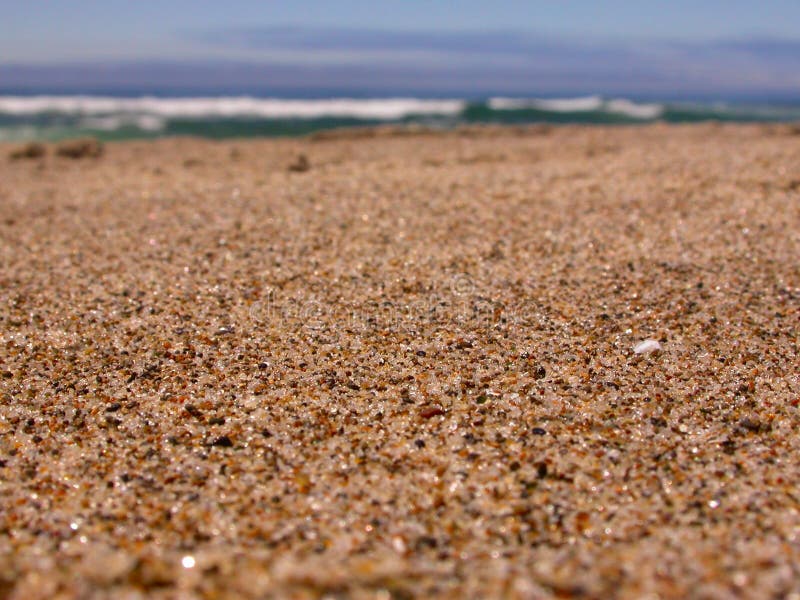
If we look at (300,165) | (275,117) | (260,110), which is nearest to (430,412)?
(300,165)

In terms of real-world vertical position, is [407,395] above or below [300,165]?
below

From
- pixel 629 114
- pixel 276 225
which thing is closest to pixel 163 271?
pixel 276 225

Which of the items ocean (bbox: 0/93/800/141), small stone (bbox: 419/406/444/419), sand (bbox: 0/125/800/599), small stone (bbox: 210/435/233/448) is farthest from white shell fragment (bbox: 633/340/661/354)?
ocean (bbox: 0/93/800/141)

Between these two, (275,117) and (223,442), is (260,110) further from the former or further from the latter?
(223,442)

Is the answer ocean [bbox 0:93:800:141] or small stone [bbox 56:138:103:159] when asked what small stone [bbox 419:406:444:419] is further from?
ocean [bbox 0:93:800:141]

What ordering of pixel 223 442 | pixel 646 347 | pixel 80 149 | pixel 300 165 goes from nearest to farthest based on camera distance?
pixel 223 442 → pixel 646 347 → pixel 300 165 → pixel 80 149

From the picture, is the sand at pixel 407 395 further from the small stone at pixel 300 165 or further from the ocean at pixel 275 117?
the ocean at pixel 275 117

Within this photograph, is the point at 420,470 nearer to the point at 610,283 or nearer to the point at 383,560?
the point at 383,560
